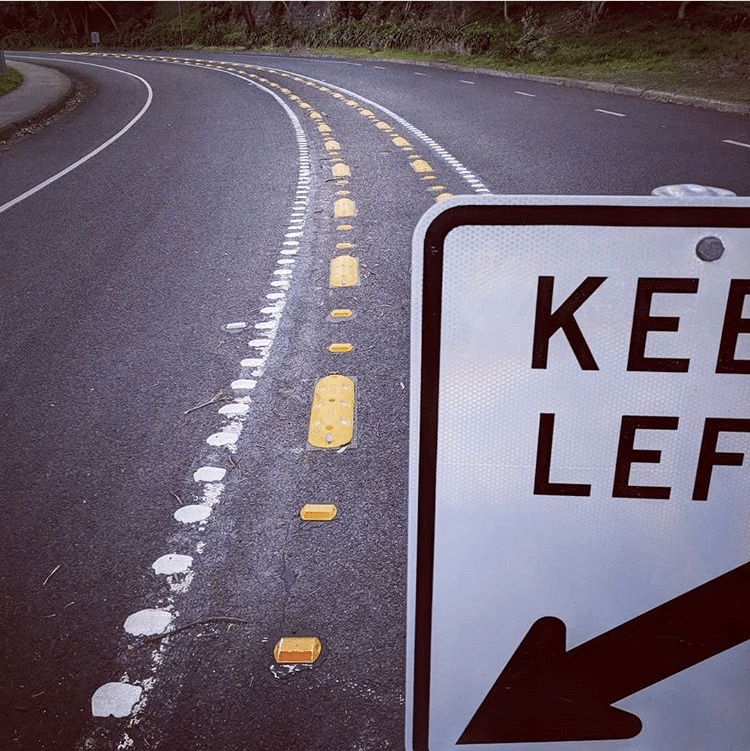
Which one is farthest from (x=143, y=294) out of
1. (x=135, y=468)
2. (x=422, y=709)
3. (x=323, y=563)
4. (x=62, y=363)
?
(x=422, y=709)

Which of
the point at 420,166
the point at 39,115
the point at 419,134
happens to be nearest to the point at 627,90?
the point at 419,134

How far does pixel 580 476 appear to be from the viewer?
3.13 ft

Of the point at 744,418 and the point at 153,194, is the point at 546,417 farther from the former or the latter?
the point at 153,194

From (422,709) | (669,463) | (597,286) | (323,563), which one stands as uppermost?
(597,286)

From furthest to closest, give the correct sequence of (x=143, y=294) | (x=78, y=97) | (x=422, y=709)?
(x=78, y=97)
(x=143, y=294)
(x=422, y=709)

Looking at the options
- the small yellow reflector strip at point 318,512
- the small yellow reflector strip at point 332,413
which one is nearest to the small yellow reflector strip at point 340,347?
the small yellow reflector strip at point 332,413

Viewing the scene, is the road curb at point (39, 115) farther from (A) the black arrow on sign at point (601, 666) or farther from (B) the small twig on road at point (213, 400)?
(A) the black arrow on sign at point (601, 666)

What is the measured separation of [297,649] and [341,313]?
2.78m

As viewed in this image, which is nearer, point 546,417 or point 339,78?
point 546,417

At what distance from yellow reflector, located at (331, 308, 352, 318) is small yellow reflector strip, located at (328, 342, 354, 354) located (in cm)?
41

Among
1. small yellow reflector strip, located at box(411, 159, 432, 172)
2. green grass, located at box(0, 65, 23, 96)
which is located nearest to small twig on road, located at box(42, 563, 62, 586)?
small yellow reflector strip, located at box(411, 159, 432, 172)

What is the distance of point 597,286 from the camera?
873 millimetres

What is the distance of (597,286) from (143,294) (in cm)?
474

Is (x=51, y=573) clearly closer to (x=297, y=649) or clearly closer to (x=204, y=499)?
(x=204, y=499)
